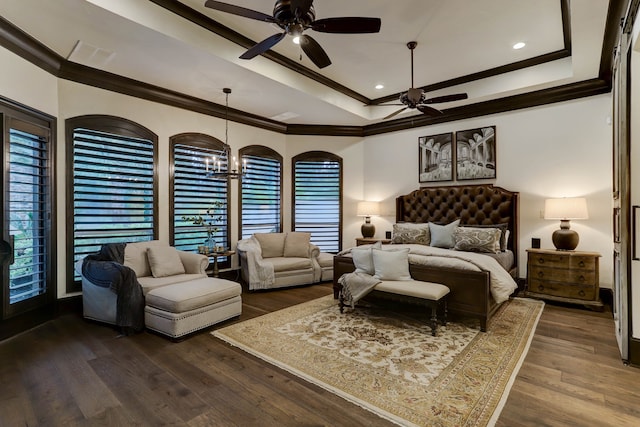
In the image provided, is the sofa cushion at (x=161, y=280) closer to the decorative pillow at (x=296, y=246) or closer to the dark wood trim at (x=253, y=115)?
the decorative pillow at (x=296, y=246)

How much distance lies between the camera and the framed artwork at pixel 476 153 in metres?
5.33

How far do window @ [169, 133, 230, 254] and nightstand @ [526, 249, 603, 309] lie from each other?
15.7 ft

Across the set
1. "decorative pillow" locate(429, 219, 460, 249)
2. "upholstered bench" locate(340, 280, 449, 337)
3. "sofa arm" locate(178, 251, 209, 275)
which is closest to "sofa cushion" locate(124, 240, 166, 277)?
"sofa arm" locate(178, 251, 209, 275)

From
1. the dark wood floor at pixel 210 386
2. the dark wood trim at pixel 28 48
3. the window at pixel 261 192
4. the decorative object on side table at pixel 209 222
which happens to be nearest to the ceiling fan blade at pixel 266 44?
the dark wood trim at pixel 28 48

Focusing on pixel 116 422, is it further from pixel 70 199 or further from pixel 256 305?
pixel 70 199

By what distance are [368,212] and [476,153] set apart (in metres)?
2.17

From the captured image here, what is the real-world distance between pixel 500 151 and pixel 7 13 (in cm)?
627

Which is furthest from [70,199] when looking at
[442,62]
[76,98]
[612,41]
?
[612,41]

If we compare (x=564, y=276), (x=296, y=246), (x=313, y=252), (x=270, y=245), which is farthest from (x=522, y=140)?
(x=270, y=245)

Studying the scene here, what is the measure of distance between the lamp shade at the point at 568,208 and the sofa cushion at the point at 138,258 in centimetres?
540

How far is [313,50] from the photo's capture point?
114 inches

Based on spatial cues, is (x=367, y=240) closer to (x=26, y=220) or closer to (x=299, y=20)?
(x=299, y=20)

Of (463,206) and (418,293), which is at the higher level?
(463,206)

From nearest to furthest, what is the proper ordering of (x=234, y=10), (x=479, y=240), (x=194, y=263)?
(x=234, y=10)
(x=194, y=263)
(x=479, y=240)
